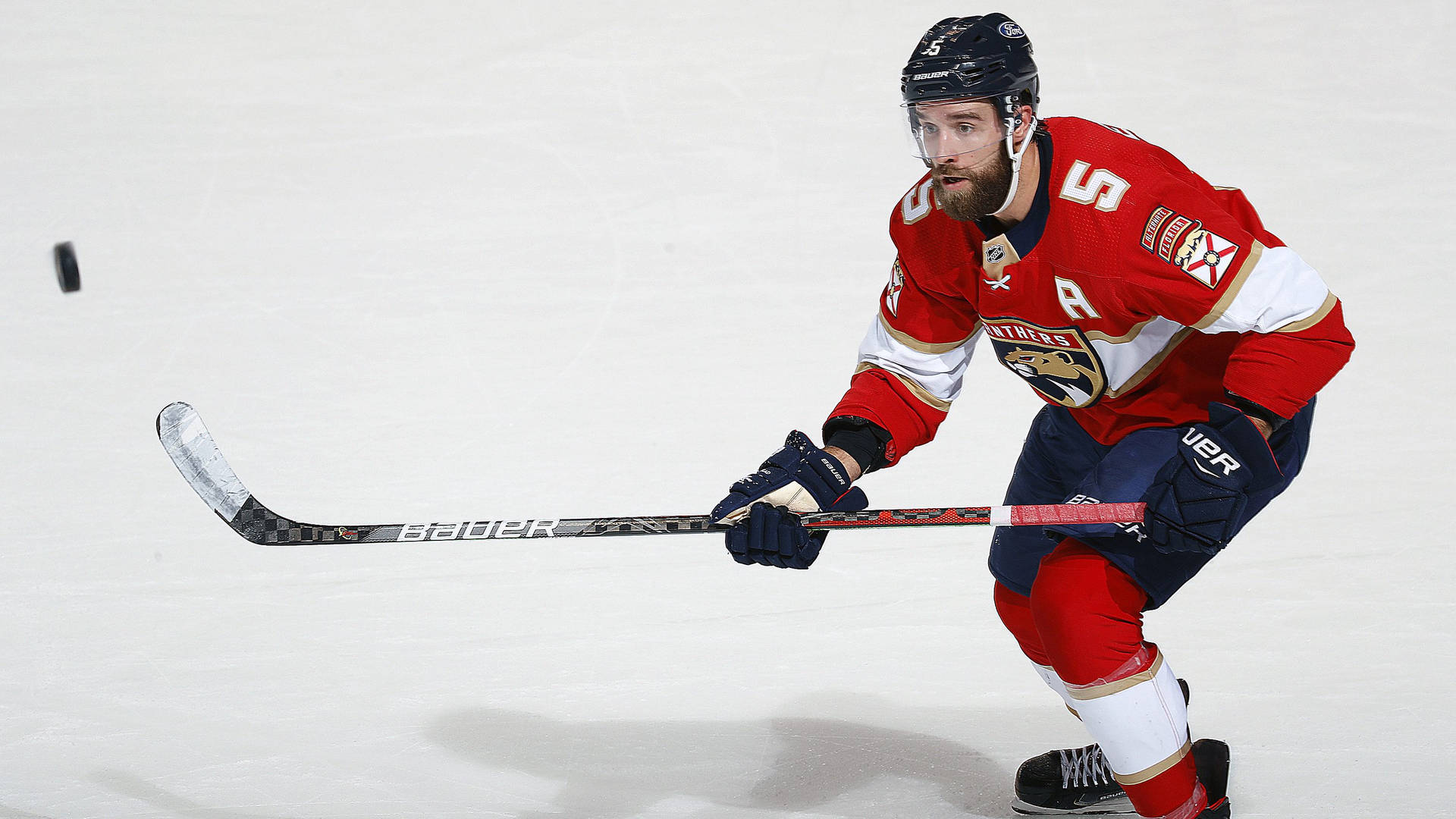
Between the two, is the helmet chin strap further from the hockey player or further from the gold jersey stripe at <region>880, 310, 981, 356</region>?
the gold jersey stripe at <region>880, 310, 981, 356</region>

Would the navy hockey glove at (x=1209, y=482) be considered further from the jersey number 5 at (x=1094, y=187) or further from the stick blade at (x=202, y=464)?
the stick blade at (x=202, y=464)

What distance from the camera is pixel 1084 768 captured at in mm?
2496

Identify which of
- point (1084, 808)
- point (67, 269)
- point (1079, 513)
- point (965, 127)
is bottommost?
point (1084, 808)

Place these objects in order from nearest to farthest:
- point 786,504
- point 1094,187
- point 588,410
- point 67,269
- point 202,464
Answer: point 1094,187, point 786,504, point 202,464, point 588,410, point 67,269

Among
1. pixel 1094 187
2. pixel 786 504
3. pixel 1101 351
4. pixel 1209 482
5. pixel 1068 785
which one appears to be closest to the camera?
pixel 1209 482

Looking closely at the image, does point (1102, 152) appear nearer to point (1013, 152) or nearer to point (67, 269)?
point (1013, 152)

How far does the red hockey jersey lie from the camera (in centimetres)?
194

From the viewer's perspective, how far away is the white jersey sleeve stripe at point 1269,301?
6.34 ft

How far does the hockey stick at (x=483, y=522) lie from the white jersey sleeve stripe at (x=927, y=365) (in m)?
0.20

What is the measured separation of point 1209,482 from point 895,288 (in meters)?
0.62

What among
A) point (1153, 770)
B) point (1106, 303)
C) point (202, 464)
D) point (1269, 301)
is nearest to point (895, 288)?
point (1106, 303)

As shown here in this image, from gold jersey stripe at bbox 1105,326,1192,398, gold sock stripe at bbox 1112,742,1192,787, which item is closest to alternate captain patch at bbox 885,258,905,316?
gold jersey stripe at bbox 1105,326,1192,398

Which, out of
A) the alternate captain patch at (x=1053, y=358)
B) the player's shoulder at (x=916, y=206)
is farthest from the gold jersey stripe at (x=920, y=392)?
the player's shoulder at (x=916, y=206)

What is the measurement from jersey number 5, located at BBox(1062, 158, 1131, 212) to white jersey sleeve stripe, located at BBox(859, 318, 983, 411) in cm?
36
